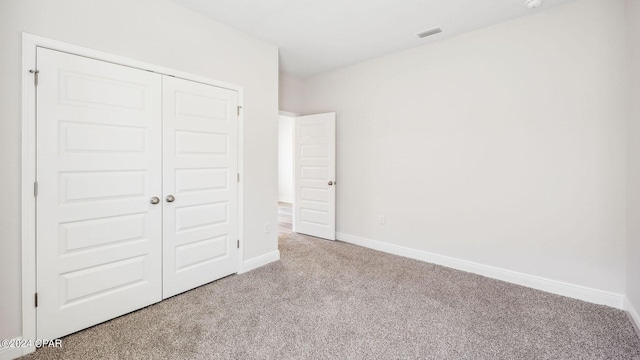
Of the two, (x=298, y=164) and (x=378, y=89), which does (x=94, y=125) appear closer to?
(x=298, y=164)

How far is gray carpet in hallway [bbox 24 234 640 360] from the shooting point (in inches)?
72.1

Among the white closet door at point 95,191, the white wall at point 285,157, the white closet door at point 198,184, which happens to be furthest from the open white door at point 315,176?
the white wall at point 285,157

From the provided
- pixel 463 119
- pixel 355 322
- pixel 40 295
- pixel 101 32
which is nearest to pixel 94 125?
pixel 101 32

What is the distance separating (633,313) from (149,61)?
4534 mm

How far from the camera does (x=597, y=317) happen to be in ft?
7.39

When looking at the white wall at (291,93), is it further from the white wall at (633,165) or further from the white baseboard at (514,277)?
the white wall at (633,165)

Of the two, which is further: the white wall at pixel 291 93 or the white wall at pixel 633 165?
the white wall at pixel 291 93

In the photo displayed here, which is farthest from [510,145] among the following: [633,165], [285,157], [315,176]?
[285,157]

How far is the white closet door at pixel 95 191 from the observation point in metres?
1.89

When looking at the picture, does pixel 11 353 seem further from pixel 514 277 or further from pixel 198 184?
pixel 514 277

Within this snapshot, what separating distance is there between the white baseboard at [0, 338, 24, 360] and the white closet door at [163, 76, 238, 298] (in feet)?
2.97

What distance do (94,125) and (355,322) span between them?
8.32 ft

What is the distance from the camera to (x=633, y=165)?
219 centimetres

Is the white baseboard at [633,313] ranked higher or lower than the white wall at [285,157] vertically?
lower
